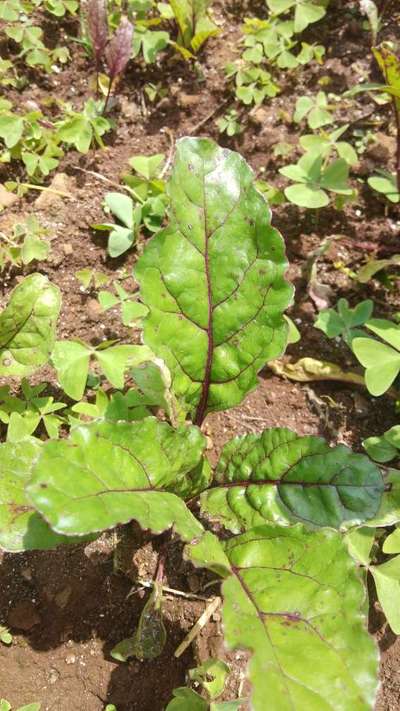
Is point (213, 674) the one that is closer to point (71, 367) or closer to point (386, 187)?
point (71, 367)

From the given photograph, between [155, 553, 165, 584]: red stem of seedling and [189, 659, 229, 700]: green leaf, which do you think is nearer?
[189, 659, 229, 700]: green leaf

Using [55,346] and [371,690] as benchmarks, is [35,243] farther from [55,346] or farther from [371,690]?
[371,690]

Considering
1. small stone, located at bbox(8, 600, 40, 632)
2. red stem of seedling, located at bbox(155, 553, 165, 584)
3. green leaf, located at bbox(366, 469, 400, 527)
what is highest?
green leaf, located at bbox(366, 469, 400, 527)

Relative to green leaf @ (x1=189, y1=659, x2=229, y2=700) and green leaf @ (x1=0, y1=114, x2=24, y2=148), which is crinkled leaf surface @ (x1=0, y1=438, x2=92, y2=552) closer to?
green leaf @ (x1=189, y1=659, x2=229, y2=700)

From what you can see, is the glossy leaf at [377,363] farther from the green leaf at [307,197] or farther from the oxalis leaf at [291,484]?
the green leaf at [307,197]

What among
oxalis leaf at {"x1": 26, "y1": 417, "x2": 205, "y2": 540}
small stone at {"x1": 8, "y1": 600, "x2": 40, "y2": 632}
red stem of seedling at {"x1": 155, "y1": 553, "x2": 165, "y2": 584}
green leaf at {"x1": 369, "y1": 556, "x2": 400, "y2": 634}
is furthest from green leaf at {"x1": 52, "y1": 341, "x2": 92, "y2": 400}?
green leaf at {"x1": 369, "y1": 556, "x2": 400, "y2": 634}

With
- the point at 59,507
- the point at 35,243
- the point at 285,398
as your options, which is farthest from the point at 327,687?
the point at 35,243
